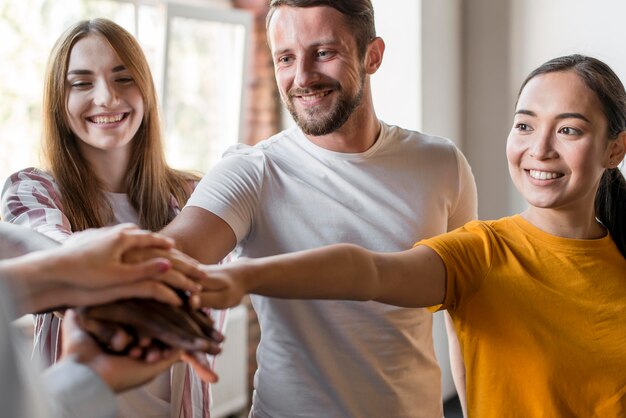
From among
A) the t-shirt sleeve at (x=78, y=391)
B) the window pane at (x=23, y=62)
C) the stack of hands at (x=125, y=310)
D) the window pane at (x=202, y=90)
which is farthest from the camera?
the window pane at (x=202, y=90)

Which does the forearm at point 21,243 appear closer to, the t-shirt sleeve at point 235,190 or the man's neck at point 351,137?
the t-shirt sleeve at point 235,190

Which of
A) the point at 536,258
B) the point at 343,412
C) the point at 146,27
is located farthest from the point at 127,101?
the point at 146,27

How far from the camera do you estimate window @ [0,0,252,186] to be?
3441mm

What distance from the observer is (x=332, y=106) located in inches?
72.0

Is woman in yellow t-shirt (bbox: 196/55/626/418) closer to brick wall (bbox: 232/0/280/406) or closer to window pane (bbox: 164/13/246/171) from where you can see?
window pane (bbox: 164/13/246/171)

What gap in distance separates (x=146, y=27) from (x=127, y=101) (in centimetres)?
202

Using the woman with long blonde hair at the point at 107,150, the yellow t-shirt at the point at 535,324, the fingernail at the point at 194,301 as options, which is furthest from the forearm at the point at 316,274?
the woman with long blonde hair at the point at 107,150

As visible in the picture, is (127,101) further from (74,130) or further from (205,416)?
(205,416)

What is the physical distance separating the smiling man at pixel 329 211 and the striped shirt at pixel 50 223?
9.1 inches

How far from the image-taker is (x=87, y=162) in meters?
2.12

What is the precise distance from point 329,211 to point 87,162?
0.75m

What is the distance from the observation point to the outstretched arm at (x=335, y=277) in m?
1.30

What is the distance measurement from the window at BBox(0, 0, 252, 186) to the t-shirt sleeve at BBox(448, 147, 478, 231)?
1.62 meters

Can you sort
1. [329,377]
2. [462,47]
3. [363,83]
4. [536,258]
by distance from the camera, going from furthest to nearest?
[462,47] < [363,83] < [329,377] < [536,258]
